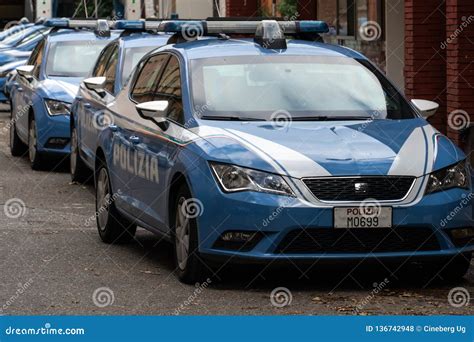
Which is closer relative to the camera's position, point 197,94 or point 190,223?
point 190,223

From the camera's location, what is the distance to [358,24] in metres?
25.9

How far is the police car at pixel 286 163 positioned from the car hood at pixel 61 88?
6501 millimetres

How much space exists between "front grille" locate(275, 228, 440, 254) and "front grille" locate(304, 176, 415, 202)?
0.20 metres

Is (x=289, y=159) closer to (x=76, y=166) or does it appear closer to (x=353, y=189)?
(x=353, y=189)

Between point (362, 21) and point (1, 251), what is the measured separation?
1475 centimetres

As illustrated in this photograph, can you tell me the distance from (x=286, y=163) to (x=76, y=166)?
770 centimetres

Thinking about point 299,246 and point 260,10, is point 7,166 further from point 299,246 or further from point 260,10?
point 260,10

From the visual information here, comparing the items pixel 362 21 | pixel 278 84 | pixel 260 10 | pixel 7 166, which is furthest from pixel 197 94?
pixel 260 10

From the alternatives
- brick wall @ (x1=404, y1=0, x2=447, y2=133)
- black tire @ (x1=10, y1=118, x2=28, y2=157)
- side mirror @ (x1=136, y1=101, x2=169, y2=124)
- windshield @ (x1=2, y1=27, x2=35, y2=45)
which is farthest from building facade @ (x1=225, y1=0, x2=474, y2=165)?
windshield @ (x1=2, y1=27, x2=35, y2=45)

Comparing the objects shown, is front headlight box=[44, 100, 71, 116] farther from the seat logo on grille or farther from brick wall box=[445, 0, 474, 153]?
the seat logo on grille

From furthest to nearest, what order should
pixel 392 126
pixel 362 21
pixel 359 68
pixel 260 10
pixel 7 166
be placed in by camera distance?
1. pixel 260 10
2. pixel 362 21
3. pixel 7 166
4. pixel 359 68
5. pixel 392 126

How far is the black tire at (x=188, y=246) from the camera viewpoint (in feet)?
32.2

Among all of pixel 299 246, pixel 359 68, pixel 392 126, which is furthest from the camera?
pixel 359 68

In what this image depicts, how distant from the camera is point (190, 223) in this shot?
9.84m
